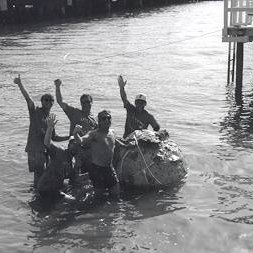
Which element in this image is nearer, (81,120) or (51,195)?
(51,195)

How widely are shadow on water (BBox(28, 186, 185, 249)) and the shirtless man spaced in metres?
0.58

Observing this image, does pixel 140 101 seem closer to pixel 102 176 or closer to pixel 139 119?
pixel 139 119

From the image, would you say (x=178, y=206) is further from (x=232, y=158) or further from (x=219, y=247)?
(x=232, y=158)

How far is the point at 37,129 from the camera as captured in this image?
1002 cm

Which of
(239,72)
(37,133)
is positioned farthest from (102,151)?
(239,72)

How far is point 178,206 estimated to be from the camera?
402 inches

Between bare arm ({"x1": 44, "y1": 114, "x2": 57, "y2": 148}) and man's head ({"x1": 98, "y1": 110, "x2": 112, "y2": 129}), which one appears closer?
bare arm ({"x1": 44, "y1": 114, "x2": 57, "y2": 148})

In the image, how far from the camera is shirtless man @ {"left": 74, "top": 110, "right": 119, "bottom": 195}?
9.65 metres

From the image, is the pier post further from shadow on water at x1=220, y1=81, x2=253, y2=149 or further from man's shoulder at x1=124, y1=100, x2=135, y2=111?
man's shoulder at x1=124, y1=100, x2=135, y2=111

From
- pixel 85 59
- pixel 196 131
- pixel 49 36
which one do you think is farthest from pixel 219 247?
pixel 49 36

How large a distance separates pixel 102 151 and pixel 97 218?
128 centimetres

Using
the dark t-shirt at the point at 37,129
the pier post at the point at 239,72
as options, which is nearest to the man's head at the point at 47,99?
the dark t-shirt at the point at 37,129

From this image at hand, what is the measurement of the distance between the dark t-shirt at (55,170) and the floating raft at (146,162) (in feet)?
4.20

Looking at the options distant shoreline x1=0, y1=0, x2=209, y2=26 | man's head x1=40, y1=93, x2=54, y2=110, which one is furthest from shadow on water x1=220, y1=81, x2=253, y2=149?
distant shoreline x1=0, y1=0, x2=209, y2=26
